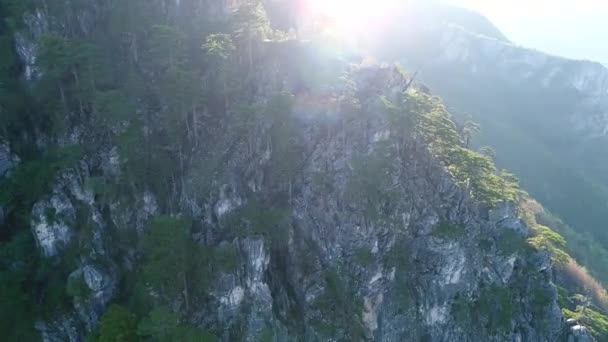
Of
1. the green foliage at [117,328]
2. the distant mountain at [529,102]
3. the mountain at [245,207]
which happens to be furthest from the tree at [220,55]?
the distant mountain at [529,102]

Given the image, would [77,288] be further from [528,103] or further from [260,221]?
[528,103]

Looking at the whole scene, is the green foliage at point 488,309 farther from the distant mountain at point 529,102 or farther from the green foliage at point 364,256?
the distant mountain at point 529,102

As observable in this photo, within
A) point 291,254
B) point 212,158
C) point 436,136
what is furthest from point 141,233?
point 436,136

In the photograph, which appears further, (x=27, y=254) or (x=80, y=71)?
(x=80, y=71)

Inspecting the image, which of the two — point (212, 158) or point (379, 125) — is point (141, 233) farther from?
point (379, 125)

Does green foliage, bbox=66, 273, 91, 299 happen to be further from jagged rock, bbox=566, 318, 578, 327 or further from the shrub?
the shrub

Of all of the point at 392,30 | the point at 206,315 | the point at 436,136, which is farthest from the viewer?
the point at 392,30
